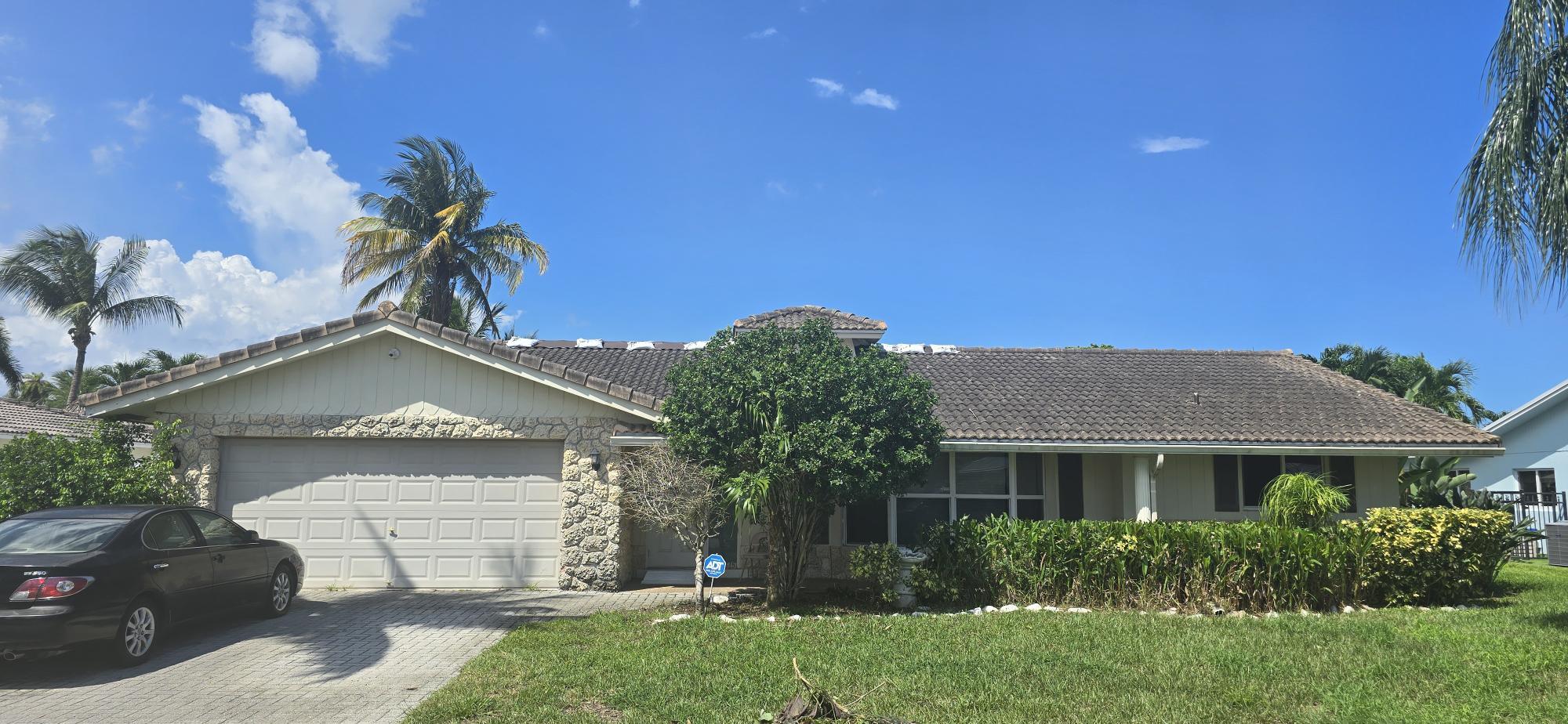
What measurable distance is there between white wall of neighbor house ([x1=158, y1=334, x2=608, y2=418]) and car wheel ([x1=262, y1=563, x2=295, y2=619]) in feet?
9.14

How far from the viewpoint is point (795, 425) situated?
34.2ft

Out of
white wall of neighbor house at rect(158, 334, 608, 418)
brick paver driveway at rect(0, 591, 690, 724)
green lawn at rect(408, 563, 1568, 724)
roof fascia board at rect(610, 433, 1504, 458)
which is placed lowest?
brick paver driveway at rect(0, 591, 690, 724)

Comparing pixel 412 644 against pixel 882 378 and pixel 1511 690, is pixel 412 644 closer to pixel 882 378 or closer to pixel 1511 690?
pixel 882 378

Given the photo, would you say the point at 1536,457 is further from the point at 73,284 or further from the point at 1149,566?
the point at 73,284

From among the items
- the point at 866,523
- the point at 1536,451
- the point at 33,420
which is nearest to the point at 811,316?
the point at 866,523

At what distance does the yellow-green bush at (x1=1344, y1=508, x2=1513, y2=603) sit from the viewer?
1116 centimetres

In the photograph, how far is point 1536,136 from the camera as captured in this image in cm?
811

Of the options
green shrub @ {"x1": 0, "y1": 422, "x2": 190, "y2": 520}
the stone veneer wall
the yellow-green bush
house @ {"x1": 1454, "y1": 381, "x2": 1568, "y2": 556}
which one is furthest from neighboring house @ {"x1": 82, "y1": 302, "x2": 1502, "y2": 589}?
house @ {"x1": 1454, "y1": 381, "x2": 1568, "y2": 556}

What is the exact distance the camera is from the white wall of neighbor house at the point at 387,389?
12.9 metres

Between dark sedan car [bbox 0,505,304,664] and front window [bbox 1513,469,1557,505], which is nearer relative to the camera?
dark sedan car [bbox 0,505,304,664]

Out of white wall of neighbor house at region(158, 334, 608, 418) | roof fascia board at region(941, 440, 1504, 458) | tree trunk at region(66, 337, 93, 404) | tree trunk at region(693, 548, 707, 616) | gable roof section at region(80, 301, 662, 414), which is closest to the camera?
tree trunk at region(693, 548, 707, 616)

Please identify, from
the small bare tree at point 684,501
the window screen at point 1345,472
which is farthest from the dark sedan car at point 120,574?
the window screen at point 1345,472

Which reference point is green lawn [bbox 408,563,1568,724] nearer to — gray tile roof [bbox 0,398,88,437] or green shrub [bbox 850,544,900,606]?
green shrub [bbox 850,544,900,606]

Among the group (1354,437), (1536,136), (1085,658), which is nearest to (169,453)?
(1085,658)
